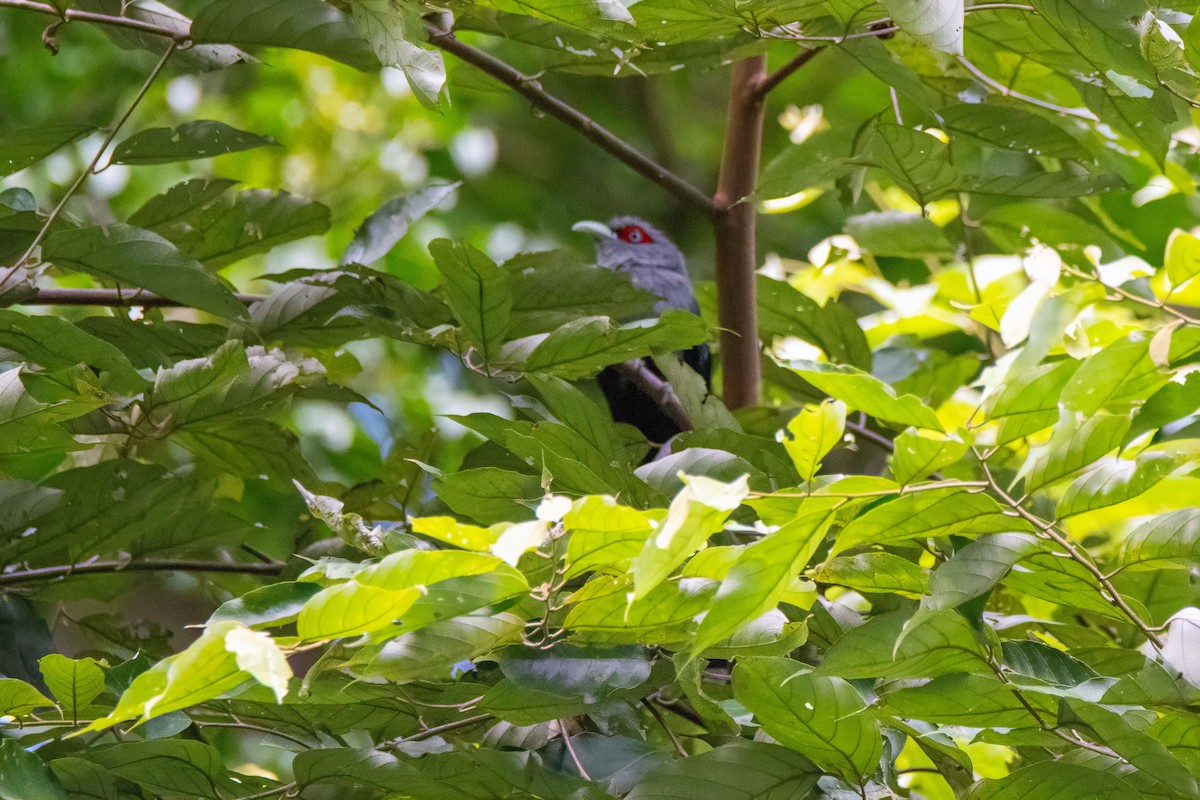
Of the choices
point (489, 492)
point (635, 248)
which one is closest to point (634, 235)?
point (635, 248)

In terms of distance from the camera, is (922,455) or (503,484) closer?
(922,455)

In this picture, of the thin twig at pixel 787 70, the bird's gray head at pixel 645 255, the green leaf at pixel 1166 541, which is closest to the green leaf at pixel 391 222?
the thin twig at pixel 787 70

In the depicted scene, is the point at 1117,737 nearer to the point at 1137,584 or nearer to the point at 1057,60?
the point at 1137,584

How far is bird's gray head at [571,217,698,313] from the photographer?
121 inches

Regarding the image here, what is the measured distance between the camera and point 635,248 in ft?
10.5

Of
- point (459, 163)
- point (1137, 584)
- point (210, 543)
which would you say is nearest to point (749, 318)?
point (1137, 584)

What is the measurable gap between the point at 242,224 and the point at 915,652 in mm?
1118

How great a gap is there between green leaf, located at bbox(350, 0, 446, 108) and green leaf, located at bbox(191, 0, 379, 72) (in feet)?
0.69

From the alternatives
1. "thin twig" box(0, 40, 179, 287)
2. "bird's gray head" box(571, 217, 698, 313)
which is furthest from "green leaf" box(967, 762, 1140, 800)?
"bird's gray head" box(571, 217, 698, 313)

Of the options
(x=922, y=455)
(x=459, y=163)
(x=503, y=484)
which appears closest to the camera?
(x=922, y=455)

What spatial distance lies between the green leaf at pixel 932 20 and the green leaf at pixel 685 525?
52cm

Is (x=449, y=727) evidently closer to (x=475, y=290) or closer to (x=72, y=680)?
(x=72, y=680)

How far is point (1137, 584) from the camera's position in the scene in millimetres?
1316

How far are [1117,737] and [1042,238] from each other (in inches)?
47.2
